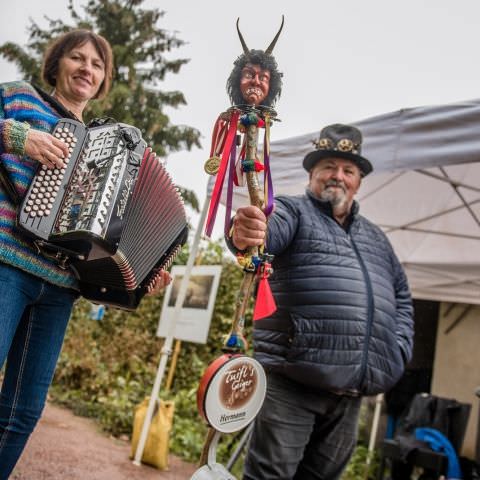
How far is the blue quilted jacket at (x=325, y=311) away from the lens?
6.04 feet

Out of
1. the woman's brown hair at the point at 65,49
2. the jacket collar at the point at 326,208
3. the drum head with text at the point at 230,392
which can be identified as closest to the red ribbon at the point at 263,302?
the drum head with text at the point at 230,392

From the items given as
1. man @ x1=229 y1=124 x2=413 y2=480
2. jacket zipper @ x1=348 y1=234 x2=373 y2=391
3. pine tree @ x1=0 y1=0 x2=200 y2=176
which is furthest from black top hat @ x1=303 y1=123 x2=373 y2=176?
pine tree @ x1=0 y1=0 x2=200 y2=176

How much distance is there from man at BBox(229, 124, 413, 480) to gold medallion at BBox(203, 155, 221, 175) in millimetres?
486

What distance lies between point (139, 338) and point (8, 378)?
4.88 m

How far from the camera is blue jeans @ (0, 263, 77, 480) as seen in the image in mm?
1480

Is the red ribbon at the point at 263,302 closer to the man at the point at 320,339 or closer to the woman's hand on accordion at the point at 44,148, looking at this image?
the man at the point at 320,339

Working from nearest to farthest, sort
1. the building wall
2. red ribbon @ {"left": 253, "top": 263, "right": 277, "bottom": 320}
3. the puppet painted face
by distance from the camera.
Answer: the puppet painted face → red ribbon @ {"left": 253, "top": 263, "right": 277, "bottom": 320} → the building wall

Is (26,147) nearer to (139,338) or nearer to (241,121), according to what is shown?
(241,121)

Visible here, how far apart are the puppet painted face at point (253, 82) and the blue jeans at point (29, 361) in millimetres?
799

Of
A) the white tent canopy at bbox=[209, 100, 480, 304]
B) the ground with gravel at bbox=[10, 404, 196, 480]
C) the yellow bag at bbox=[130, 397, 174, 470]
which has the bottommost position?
the ground with gravel at bbox=[10, 404, 196, 480]

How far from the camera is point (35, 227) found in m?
1.33

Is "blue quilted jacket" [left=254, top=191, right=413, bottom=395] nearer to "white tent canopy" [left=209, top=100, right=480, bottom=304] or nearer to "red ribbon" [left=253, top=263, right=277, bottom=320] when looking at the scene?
"red ribbon" [left=253, top=263, right=277, bottom=320]

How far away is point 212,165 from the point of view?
134cm

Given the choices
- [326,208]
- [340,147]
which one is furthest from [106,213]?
[340,147]
